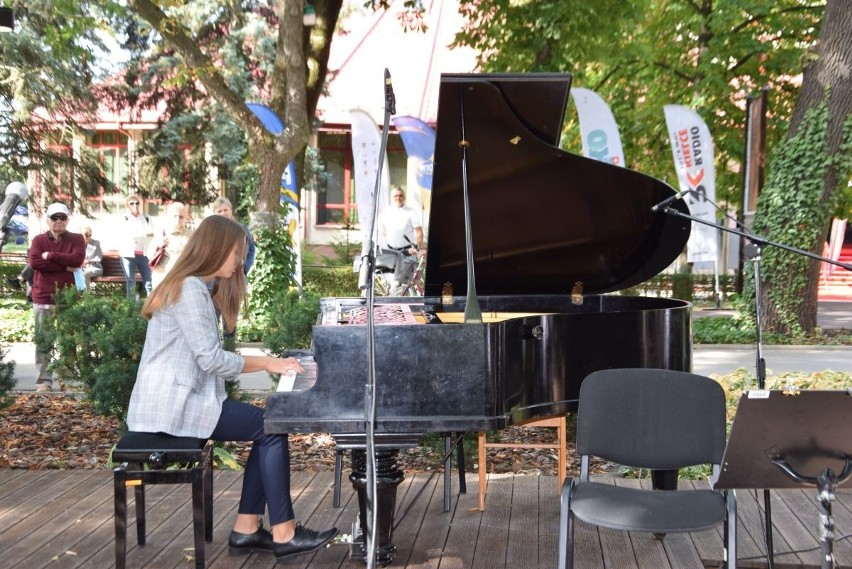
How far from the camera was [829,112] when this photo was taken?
11430 mm

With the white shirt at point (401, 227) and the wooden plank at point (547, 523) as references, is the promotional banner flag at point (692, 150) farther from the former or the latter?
the wooden plank at point (547, 523)

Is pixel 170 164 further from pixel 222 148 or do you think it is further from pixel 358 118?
pixel 358 118

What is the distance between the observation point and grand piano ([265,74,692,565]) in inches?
140

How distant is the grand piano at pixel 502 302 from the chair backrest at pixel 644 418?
0.31 metres

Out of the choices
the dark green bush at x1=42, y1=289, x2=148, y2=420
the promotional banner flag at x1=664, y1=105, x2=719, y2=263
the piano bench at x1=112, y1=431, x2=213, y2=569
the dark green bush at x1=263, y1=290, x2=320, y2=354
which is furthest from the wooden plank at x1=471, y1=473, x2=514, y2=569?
the promotional banner flag at x1=664, y1=105, x2=719, y2=263

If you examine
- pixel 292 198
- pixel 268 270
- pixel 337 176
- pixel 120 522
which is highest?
pixel 337 176

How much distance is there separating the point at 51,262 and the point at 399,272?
499 centimetres

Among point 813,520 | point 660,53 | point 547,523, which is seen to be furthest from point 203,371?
point 660,53

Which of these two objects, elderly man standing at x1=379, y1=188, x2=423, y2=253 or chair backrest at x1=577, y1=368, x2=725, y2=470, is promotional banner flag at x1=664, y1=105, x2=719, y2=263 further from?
chair backrest at x1=577, y1=368, x2=725, y2=470

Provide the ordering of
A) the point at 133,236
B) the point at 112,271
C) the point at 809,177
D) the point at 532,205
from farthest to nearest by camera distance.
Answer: the point at 112,271, the point at 133,236, the point at 809,177, the point at 532,205

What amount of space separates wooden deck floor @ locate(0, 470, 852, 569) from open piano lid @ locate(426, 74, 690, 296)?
1.21 meters

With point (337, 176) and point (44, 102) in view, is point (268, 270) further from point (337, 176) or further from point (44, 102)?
point (337, 176)

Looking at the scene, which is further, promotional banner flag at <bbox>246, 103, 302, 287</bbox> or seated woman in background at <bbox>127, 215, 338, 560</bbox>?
promotional banner flag at <bbox>246, 103, 302, 287</bbox>

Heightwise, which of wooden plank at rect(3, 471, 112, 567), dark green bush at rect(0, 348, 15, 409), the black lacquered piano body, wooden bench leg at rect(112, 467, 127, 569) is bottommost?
wooden plank at rect(3, 471, 112, 567)
